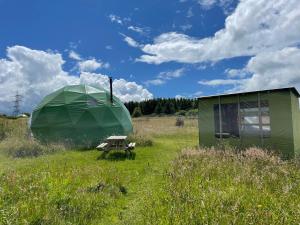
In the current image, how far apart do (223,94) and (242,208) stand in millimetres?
9326

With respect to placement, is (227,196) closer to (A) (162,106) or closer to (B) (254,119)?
(B) (254,119)

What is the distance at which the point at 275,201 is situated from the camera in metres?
5.20

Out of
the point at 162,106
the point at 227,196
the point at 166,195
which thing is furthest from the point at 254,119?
the point at 162,106

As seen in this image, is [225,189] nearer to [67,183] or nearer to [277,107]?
[67,183]

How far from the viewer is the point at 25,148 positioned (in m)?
13.6

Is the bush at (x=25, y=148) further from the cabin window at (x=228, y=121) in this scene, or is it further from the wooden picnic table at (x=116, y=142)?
the cabin window at (x=228, y=121)

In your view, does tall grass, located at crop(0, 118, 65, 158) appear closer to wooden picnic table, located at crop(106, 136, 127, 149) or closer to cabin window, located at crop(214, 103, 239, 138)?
wooden picnic table, located at crop(106, 136, 127, 149)

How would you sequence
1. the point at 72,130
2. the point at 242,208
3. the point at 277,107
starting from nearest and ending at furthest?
the point at 242,208 → the point at 277,107 → the point at 72,130

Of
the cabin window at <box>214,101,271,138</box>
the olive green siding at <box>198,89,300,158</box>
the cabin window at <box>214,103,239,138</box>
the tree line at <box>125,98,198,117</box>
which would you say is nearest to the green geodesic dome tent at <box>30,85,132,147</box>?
the cabin window at <box>214,103,239,138</box>

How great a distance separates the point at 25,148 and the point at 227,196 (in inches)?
455

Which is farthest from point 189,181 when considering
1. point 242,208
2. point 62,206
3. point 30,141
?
point 30,141

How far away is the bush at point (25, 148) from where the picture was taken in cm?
1332

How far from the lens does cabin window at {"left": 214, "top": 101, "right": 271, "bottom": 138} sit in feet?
40.3

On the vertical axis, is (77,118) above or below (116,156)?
above
